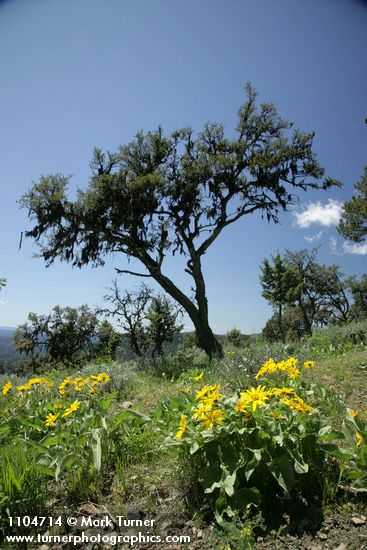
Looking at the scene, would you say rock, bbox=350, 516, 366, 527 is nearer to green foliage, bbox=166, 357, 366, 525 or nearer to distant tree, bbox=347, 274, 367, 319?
green foliage, bbox=166, 357, 366, 525

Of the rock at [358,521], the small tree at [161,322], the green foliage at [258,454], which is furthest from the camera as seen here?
the small tree at [161,322]

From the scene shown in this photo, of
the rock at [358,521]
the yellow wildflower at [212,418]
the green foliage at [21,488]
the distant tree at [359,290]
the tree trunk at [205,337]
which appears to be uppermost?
the distant tree at [359,290]

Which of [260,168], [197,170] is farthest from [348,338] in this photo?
[197,170]

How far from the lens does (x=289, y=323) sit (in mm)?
49531

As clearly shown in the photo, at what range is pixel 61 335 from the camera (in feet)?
100

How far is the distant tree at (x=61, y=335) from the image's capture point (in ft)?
97.1

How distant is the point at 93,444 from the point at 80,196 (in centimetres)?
1143

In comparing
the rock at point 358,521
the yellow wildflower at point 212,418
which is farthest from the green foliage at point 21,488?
the rock at point 358,521

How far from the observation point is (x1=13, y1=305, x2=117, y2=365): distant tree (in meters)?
29.6

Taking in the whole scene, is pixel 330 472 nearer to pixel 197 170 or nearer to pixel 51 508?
pixel 51 508

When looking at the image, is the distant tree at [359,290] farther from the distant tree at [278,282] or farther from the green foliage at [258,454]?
the green foliage at [258,454]

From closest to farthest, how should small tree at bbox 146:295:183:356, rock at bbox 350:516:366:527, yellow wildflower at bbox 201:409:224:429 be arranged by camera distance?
rock at bbox 350:516:366:527 < yellow wildflower at bbox 201:409:224:429 < small tree at bbox 146:295:183:356

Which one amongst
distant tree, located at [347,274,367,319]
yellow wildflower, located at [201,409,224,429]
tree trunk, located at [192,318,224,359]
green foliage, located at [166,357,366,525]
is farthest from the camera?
distant tree, located at [347,274,367,319]

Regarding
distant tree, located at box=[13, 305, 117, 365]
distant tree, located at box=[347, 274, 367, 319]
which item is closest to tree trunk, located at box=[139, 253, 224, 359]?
distant tree, located at box=[13, 305, 117, 365]
